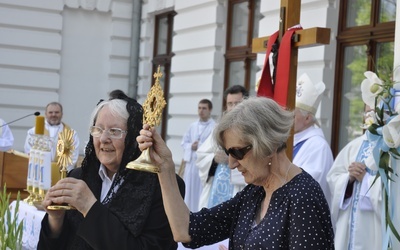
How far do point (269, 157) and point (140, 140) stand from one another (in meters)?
0.48

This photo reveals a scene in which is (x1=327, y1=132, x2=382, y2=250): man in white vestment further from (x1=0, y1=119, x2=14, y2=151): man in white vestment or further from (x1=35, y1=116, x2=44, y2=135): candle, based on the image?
(x1=0, y1=119, x2=14, y2=151): man in white vestment

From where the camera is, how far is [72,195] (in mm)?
3004

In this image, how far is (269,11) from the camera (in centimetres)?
1041

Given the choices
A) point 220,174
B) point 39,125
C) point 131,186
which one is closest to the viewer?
point 131,186

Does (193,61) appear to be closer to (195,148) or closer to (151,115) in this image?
(195,148)

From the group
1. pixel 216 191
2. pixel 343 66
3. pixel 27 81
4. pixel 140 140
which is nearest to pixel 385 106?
pixel 140 140

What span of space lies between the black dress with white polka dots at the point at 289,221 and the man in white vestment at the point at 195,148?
Result: 817 centimetres

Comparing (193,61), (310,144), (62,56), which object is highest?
(62,56)

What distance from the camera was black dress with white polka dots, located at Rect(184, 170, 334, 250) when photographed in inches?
107

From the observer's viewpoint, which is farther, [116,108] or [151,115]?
[116,108]

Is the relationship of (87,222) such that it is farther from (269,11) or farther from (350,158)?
(269,11)

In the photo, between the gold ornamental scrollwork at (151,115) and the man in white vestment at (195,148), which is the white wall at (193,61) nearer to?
the man in white vestment at (195,148)

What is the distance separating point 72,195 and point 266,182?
75 cm

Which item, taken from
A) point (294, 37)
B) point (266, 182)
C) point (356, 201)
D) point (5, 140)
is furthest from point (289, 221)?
point (5, 140)
